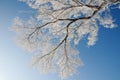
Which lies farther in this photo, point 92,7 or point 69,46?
point 69,46

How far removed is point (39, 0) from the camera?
17469 mm

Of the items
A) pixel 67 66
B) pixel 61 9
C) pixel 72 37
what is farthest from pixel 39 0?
pixel 67 66

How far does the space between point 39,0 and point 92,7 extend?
2.88m

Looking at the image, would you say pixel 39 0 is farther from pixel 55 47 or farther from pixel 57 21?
pixel 55 47

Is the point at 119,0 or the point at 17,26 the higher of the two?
the point at 119,0

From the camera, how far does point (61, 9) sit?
17297 millimetres

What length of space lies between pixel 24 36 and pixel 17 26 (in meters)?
0.64

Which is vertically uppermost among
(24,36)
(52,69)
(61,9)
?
(61,9)

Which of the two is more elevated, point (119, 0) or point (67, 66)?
point (119, 0)

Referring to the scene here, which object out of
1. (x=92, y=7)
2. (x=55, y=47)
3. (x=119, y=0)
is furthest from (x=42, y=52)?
(x=119, y=0)

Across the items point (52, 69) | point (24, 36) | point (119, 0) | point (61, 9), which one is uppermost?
point (119, 0)

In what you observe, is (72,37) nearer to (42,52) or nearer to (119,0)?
(42,52)

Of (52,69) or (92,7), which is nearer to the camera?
(92,7)

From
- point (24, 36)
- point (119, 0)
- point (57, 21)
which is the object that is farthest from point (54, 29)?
point (119, 0)
